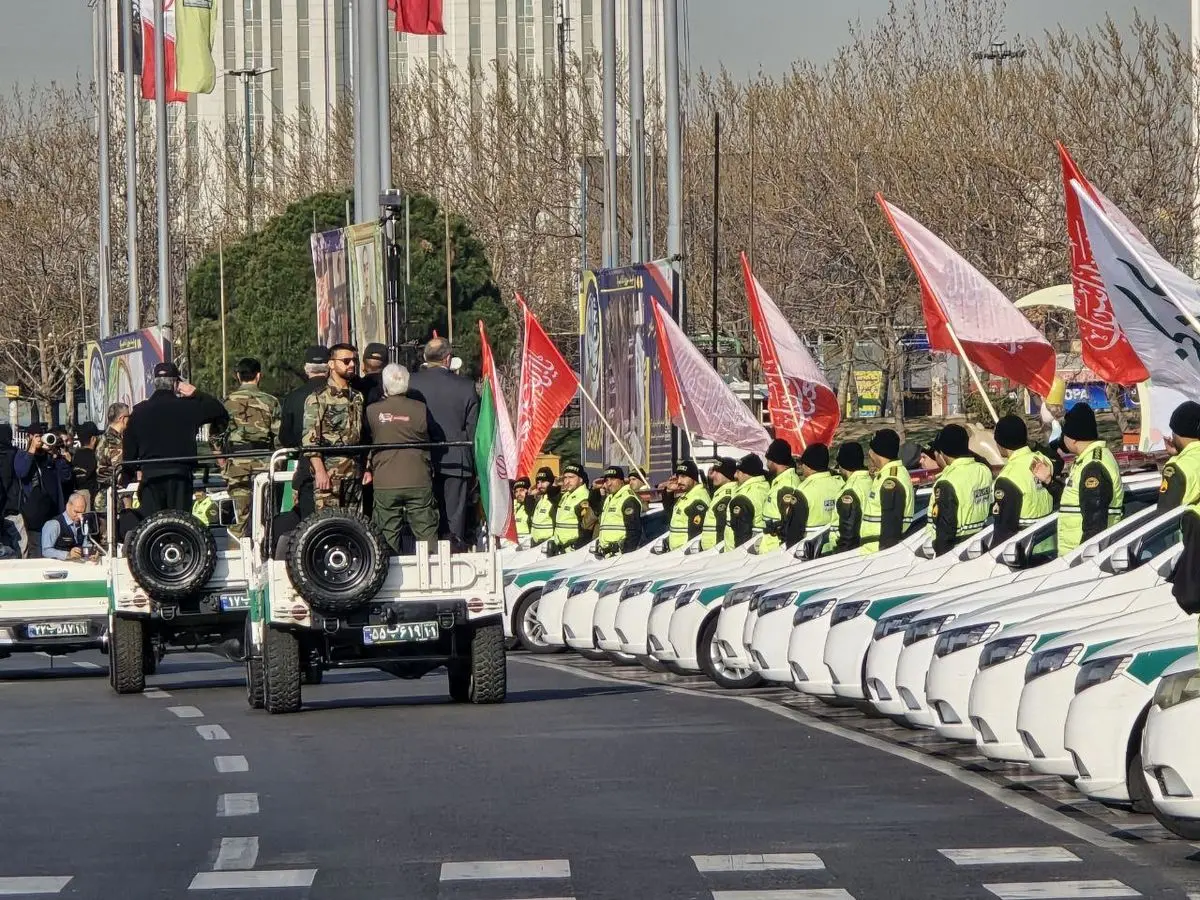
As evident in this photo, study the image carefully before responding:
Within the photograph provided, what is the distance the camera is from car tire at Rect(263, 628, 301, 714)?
659 inches

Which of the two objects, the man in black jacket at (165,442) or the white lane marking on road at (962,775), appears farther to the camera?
the man in black jacket at (165,442)

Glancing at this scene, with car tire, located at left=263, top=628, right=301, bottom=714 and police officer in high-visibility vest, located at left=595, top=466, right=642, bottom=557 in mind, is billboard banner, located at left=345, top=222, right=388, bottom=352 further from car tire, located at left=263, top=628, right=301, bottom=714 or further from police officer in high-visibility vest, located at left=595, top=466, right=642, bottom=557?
car tire, located at left=263, top=628, right=301, bottom=714

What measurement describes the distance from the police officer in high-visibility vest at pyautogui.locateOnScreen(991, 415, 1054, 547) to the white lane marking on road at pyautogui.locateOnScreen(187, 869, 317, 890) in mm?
8345

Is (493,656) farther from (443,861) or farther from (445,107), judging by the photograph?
(445,107)

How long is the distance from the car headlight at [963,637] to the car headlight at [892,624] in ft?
3.92

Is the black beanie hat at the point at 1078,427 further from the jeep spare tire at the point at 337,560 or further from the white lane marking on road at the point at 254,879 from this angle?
the white lane marking on road at the point at 254,879

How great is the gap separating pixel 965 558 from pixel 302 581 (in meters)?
4.02

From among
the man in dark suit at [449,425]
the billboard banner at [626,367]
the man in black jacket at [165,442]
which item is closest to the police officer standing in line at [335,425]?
the man in dark suit at [449,425]

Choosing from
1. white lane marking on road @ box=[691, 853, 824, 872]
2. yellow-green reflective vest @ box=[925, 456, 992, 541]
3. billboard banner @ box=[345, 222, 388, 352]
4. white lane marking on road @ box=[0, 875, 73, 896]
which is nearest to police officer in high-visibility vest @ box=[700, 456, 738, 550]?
billboard banner @ box=[345, 222, 388, 352]

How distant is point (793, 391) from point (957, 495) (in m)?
8.03

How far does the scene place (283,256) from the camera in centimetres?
6525

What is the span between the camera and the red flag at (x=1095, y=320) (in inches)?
671

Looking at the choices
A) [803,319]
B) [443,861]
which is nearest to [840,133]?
[803,319]

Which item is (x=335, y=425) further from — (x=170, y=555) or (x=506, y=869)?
(x=506, y=869)
